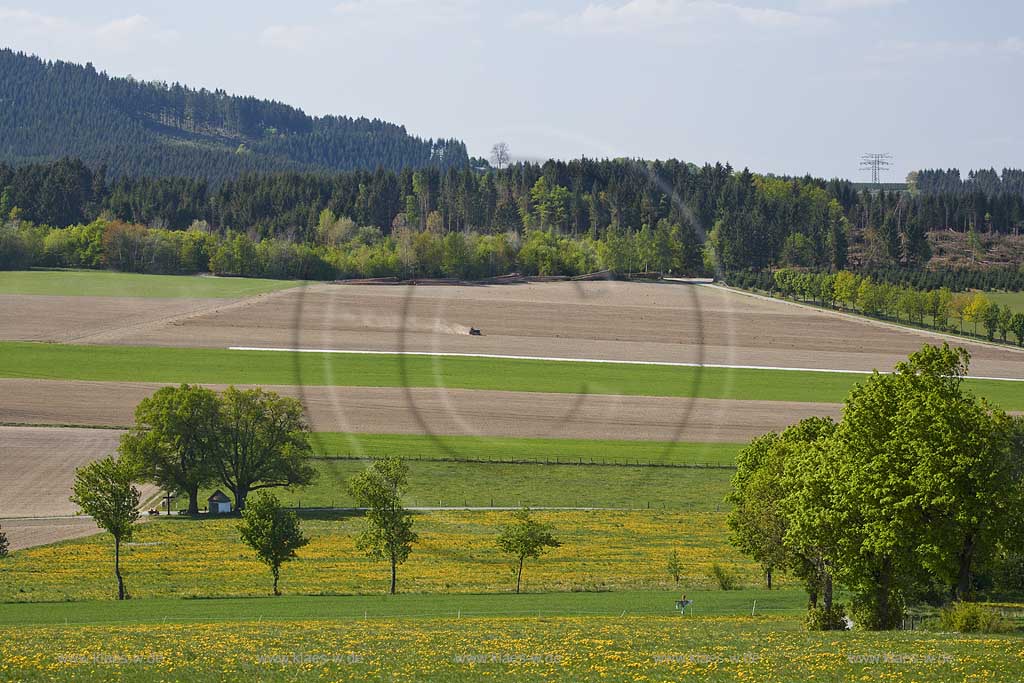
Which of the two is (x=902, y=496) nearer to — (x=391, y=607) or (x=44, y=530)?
(x=391, y=607)

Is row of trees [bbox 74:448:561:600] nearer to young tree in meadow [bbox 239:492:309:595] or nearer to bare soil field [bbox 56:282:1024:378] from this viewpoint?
young tree in meadow [bbox 239:492:309:595]

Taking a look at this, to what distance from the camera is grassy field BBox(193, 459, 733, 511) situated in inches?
2462

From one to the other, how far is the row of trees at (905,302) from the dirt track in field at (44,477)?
102256 millimetres

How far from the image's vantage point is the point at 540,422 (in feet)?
260

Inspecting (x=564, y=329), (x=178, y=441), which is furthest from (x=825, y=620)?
(x=564, y=329)

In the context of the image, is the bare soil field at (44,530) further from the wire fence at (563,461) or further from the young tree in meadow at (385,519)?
the wire fence at (563,461)

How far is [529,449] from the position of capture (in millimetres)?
73625

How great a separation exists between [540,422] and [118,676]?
5563cm

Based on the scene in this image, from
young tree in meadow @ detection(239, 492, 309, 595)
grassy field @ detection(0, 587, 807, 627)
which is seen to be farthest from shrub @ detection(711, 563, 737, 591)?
young tree in meadow @ detection(239, 492, 309, 595)

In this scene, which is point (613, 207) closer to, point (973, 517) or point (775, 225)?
point (775, 225)

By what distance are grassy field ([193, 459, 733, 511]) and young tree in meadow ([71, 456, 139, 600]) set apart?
14840 millimetres

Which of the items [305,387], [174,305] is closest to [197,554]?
[305,387]

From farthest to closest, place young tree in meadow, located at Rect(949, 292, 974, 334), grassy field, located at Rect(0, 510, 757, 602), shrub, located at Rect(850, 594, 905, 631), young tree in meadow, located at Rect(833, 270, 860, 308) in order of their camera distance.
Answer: young tree in meadow, located at Rect(833, 270, 860, 308)
young tree in meadow, located at Rect(949, 292, 974, 334)
grassy field, located at Rect(0, 510, 757, 602)
shrub, located at Rect(850, 594, 905, 631)

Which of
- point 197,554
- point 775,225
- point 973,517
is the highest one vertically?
point 775,225
